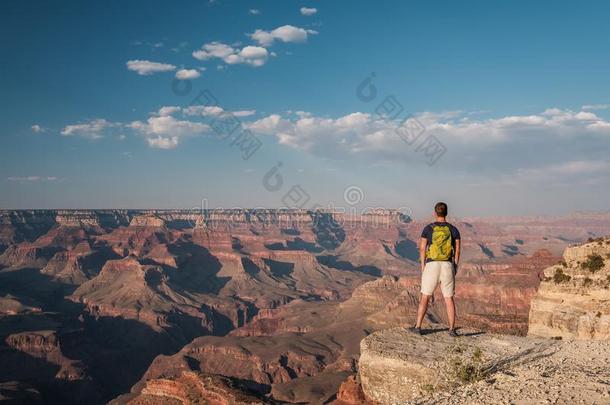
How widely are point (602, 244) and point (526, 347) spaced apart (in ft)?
79.0

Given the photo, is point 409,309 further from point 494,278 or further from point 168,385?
point 168,385

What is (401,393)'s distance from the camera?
1130 centimetres

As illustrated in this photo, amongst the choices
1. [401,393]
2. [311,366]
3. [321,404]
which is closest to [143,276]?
[311,366]

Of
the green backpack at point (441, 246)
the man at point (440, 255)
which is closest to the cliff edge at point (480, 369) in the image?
the man at point (440, 255)

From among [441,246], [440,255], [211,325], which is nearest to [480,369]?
[440,255]

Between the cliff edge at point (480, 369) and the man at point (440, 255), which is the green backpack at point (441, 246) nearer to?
the man at point (440, 255)

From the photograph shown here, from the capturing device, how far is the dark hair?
1221 cm

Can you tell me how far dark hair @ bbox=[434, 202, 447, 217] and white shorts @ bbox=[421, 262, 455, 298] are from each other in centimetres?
129

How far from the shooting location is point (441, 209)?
482 inches

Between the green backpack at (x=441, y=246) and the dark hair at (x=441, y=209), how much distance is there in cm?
38

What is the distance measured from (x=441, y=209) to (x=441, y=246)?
0.98 metres

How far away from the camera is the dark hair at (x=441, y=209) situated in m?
12.2

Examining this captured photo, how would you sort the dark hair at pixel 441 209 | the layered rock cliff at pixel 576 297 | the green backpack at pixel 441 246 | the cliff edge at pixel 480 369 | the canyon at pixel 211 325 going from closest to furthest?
the cliff edge at pixel 480 369 → the green backpack at pixel 441 246 → the dark hair at pixel 441 209 → the layered rock cliff at pixel 576 297 → the canyon at pixel 211 325

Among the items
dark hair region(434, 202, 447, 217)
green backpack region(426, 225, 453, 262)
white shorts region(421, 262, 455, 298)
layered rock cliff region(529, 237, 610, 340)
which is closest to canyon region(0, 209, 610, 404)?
layered rock cliff region(529, 237, 610, 340)
